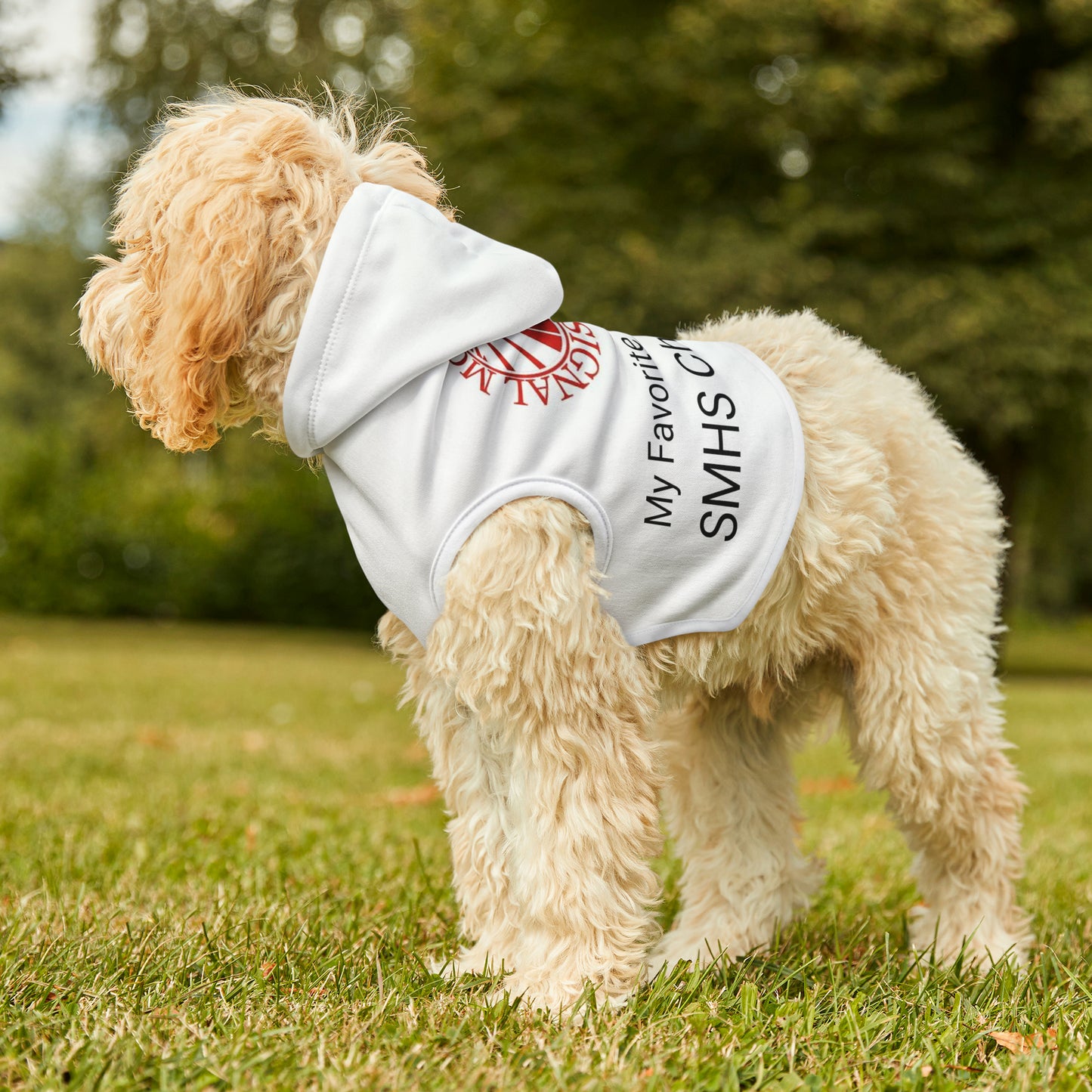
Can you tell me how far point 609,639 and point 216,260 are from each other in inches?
45.4

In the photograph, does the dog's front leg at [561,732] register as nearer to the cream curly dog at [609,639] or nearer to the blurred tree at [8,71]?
the cream curly dog at [609,639]

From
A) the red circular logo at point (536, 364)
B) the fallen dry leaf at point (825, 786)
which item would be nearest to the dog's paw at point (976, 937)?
the red circular logo at point (536, 364)

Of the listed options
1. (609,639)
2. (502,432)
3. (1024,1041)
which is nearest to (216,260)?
(502,432)

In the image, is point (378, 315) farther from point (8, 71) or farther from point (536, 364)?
point (8, 71)

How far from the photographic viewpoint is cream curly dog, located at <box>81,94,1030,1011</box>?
246 centimetres

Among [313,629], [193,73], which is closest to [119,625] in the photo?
[313,629]

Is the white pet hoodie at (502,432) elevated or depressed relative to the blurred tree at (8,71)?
depressed

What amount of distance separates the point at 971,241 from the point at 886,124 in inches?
73.1

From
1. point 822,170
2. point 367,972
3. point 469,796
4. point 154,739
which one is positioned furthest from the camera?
point 822,170

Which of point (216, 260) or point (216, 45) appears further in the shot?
point (216, 45)

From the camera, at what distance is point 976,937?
3150mm

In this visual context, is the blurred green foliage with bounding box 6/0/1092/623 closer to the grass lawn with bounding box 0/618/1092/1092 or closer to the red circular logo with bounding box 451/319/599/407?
the grass lawn with bounding box 0/618/1092/1092

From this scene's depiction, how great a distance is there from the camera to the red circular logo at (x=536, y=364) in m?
2.47

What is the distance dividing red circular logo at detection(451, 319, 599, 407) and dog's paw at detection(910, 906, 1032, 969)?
176cm
